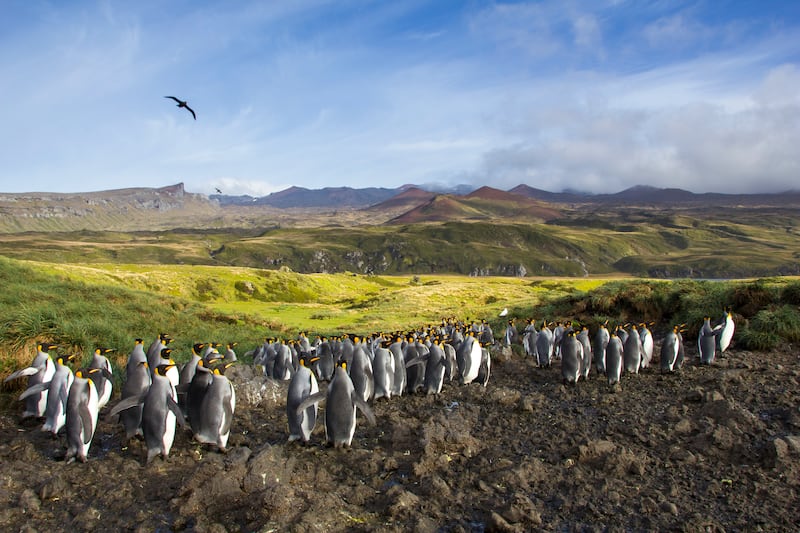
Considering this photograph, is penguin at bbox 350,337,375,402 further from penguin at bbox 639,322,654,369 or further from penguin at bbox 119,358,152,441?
penguin at bbox 639,322,654,369

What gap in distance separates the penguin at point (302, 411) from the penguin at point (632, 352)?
9199 mm

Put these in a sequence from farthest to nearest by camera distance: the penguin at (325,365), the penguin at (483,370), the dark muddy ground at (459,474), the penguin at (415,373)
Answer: the penguin at (325,365), the penguin at (483,370), the penguin at (415,373), the dark muddy ground at (459,474)

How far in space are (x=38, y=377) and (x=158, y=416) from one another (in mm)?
3671

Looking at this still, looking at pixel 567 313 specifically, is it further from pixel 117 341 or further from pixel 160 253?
pixel 160 253

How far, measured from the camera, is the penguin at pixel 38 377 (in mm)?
9633

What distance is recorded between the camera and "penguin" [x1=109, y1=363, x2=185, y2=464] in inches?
323

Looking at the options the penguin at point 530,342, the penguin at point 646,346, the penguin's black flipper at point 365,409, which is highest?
the penguin's black flipper at point 365,409

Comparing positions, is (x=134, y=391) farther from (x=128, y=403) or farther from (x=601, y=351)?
(x=601, y=351)

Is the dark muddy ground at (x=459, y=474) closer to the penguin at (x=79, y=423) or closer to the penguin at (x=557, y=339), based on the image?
the penguin at (x=79, y=423)

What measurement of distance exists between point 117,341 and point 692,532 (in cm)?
1455

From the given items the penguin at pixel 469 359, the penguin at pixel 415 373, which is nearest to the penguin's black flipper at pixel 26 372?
the penguin at pixel 415 373

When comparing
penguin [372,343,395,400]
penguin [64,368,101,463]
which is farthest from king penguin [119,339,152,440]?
penguin [372,343,395,400]

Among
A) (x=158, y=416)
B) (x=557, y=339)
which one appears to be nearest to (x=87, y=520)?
(x=158, y=416)

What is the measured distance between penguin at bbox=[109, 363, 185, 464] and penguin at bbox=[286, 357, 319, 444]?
6.47 ft
